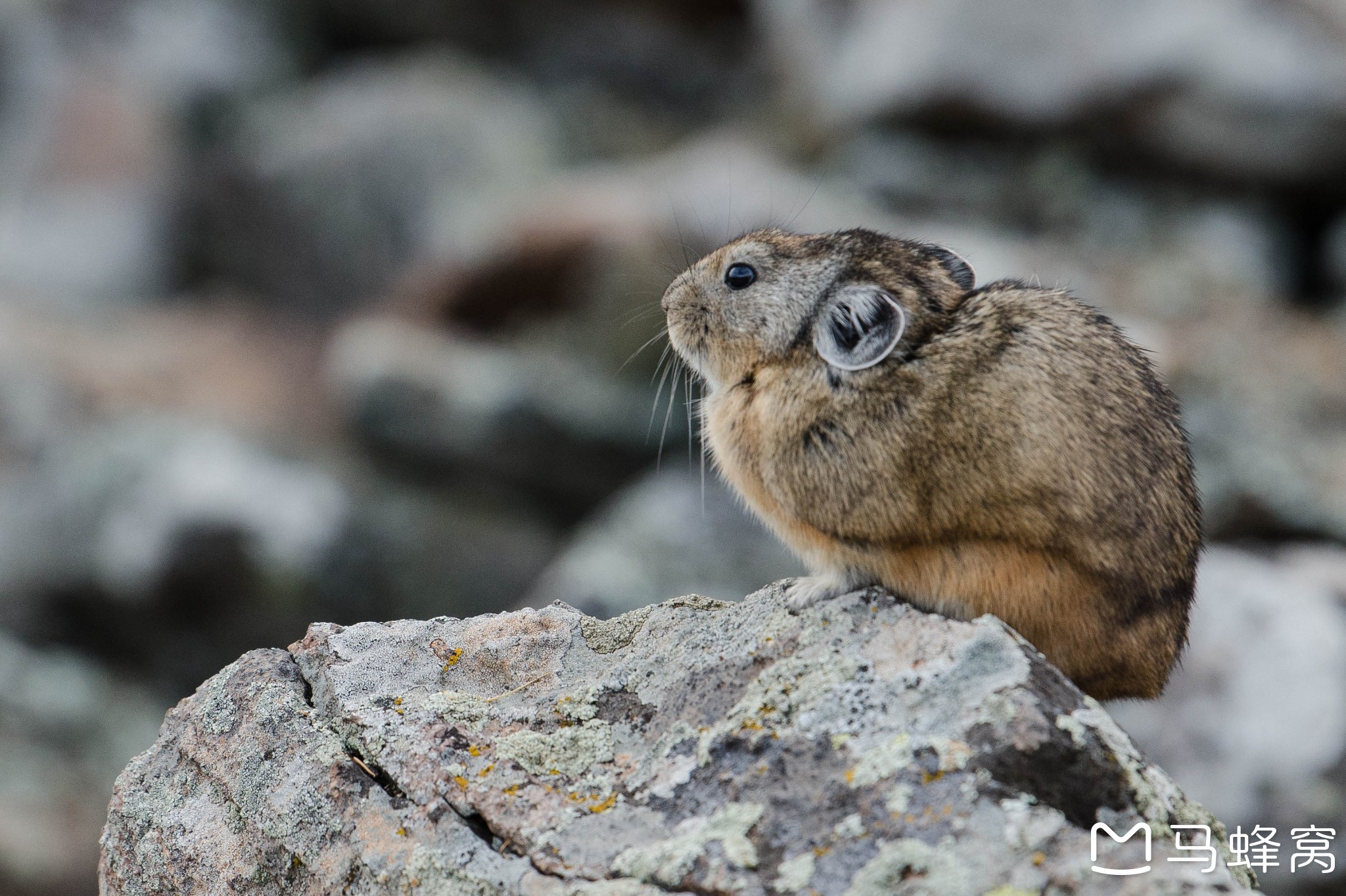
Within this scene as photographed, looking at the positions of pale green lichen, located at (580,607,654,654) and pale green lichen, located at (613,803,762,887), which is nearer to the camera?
pale green lichen, located at (613,803,762,887)

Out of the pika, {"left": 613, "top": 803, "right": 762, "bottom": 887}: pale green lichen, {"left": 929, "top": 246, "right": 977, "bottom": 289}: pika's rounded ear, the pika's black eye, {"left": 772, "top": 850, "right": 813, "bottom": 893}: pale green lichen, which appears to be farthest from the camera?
the pika's black eye

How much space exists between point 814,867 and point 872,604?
130cm

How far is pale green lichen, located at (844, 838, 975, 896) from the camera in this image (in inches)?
154

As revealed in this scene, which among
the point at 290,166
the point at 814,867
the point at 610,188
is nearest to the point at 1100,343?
the point at 814,867

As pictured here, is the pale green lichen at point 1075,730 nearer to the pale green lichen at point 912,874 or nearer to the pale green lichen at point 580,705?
the pale green lichen at point 912,874

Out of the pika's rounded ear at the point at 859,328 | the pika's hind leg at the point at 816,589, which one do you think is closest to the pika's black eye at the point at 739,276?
the pika's rounded ear at the point at 859,328

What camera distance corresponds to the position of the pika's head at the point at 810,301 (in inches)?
221

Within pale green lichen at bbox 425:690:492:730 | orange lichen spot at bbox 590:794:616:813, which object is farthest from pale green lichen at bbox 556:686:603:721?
orange lichen spot at bbox 590:794:616:813

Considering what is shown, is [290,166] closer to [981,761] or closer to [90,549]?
[90,549]

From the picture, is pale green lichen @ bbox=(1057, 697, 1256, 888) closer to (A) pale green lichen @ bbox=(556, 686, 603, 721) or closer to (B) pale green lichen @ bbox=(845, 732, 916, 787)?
(B) pale green lichen @ bbox=(845, 732, 916, 787)

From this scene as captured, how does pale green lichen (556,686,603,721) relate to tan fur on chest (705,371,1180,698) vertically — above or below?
below

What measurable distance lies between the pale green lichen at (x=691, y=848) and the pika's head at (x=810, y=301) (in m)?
2.11

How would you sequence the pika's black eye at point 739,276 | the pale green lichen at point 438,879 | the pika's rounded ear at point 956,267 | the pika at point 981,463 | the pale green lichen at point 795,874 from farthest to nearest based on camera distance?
the pika's black eye at point 739,276 < the pika's rounded ear at point 956,267 < the pika at point 981,463 < the pale green lichen at point 438,879 < the pale green lichen at point 795,874

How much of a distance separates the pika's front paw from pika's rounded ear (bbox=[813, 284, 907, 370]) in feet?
3.14
